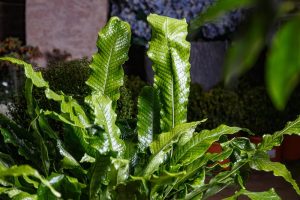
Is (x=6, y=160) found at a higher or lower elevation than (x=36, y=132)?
lower

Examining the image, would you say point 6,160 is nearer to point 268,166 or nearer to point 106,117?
point 106,117

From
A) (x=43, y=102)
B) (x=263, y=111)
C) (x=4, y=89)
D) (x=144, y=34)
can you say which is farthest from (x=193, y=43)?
(x=43, y=102)

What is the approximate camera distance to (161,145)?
1970 mm

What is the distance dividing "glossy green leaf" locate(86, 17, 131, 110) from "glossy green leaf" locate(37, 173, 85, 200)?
0.41 m

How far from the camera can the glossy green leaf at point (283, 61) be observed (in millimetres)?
427

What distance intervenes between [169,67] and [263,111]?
2406 millimetres

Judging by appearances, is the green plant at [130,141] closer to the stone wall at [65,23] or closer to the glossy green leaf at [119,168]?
the glossy green leaf at [119,168]

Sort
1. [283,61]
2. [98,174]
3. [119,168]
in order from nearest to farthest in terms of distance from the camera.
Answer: [283,61] → [119,168] → [98,174]

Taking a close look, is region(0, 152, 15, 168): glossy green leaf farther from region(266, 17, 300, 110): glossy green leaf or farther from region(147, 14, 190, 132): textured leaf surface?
region(266, 17, 300, 110): glossy green leaf

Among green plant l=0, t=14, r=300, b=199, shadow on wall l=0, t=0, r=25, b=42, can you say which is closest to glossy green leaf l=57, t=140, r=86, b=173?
green plant l=0, t=14, r=300, b=199

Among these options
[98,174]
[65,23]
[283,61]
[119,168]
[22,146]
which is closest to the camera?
[283,61]

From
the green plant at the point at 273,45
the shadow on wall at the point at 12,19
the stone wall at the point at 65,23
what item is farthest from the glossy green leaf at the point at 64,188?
the shadow on wall at the point at 12,19

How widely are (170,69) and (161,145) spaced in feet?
1.19

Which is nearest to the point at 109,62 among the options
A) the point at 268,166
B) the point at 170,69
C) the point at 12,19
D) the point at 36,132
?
the point at 170,69
